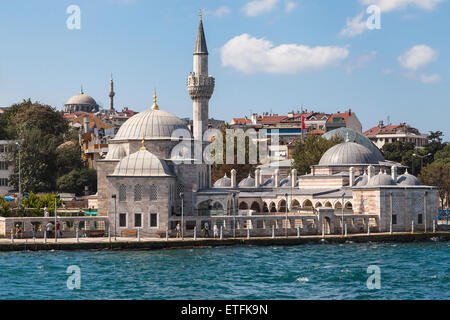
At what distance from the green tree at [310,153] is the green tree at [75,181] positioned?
1502 centimetres

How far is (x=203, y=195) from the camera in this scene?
40625 mm

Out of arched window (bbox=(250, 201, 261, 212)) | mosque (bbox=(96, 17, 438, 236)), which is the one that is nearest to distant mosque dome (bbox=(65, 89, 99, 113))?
arched window (bbox=(250, 201, 261, 212))

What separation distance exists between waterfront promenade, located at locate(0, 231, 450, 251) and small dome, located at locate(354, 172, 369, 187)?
567cm

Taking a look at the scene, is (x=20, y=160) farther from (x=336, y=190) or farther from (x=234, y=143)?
(x=336, y=190)

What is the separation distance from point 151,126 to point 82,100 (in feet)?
258

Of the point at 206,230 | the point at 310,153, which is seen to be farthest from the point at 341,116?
the point at 206,230

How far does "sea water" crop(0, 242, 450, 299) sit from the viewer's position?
83.7 feet

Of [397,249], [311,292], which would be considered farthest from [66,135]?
[311,292]

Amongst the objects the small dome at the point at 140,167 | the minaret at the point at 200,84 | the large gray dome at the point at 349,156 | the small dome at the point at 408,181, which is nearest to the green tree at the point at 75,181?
the minaret at the point at 200,84

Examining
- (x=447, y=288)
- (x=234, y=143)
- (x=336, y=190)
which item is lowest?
(x=447, y=288)

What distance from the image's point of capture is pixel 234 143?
60750mm

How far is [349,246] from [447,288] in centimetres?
1043

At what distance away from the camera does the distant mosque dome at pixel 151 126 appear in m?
41.8
